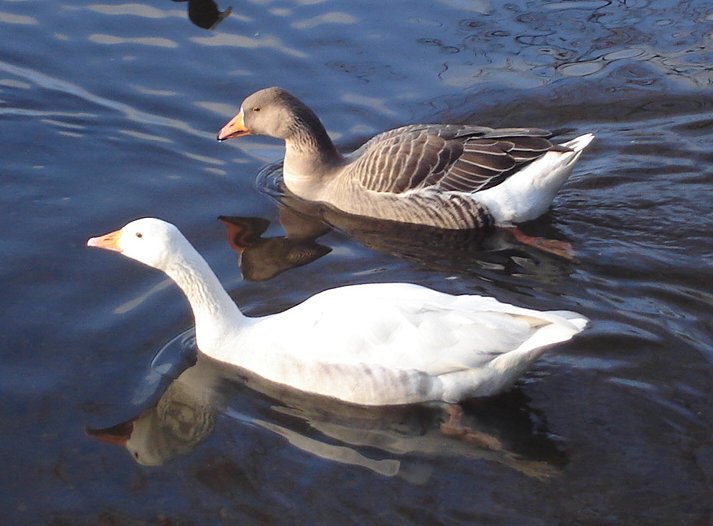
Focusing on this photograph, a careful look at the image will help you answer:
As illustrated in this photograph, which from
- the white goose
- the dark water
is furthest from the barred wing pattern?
the white goose

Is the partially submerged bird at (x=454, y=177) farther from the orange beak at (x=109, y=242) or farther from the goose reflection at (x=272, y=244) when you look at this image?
the orange beak at (x=109, y=242)

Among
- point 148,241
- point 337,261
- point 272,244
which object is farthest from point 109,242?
point 272,244

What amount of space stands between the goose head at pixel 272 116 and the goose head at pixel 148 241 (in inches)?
141

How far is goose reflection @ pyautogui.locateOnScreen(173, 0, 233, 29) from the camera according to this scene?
45.3 feet

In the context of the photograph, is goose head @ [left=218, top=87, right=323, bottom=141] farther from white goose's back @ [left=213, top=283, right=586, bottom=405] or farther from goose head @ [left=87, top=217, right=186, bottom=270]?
white goose's back @ [left=213, top=283, right=586, bottom=405]

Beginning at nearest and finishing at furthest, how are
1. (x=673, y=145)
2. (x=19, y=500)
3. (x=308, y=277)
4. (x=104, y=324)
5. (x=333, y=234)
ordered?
1. (x=19, y=500)
2. (x=104, y=324)
3. (x=308, y=277)
4. (x=333, y=234)
5. (x=673, y=145)

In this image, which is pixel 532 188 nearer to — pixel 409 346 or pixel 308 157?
pixel 308 157

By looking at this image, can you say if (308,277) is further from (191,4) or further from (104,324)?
(191,4)

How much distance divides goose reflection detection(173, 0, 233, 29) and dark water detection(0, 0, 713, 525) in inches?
3.3

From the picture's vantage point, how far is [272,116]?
11133 mm

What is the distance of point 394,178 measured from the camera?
10492 mm

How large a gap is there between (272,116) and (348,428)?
4733 millimetres

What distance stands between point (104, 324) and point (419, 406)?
8.01 feet

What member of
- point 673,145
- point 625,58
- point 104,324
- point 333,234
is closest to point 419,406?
point 104,324
